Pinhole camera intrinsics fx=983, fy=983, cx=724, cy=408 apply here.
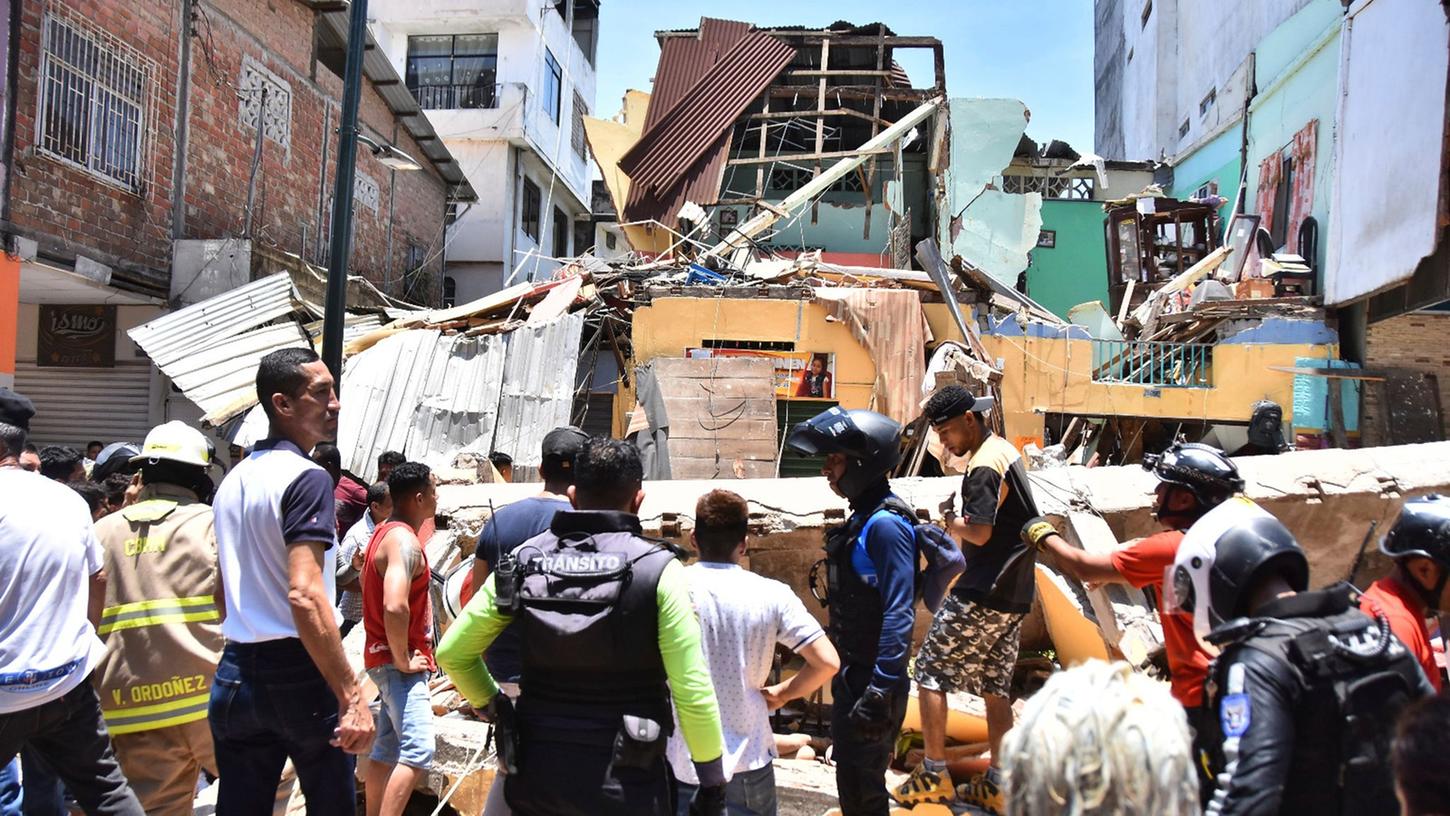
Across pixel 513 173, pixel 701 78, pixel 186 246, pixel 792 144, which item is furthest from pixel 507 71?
pixel 186 246

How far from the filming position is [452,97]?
22.8 m

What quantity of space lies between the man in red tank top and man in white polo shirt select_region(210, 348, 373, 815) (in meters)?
0.83

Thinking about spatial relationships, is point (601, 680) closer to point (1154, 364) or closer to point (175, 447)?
point (175, 447)

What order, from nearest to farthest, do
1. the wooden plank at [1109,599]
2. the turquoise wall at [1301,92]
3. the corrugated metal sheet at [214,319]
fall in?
the wooden plank at [1109,599] < the corrugated metal sheet at [214,319] < the turquoise wall at [1301,92]

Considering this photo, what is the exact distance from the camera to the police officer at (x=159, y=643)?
11.4 ft

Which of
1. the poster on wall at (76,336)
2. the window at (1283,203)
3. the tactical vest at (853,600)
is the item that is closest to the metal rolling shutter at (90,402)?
the poster on wall at (76,336)

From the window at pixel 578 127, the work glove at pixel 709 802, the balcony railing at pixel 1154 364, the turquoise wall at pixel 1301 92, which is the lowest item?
the work glove at pixel 709 802

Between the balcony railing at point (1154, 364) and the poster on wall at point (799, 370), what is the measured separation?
16.1 ft

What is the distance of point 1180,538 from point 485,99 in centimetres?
2178

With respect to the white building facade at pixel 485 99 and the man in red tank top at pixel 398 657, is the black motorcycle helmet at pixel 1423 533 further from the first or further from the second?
the white building facade at pixel 485 99

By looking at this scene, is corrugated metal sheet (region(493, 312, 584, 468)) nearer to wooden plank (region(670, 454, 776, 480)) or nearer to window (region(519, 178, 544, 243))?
wooden plank (region(670, 454, 776, 480))

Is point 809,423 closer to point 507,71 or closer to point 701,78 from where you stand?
point 701,78

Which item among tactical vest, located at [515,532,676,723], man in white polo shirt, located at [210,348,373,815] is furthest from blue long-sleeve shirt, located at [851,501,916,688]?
man in white polo shirt, located at [210,348,373,815]

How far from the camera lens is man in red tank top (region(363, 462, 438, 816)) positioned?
3906mm
